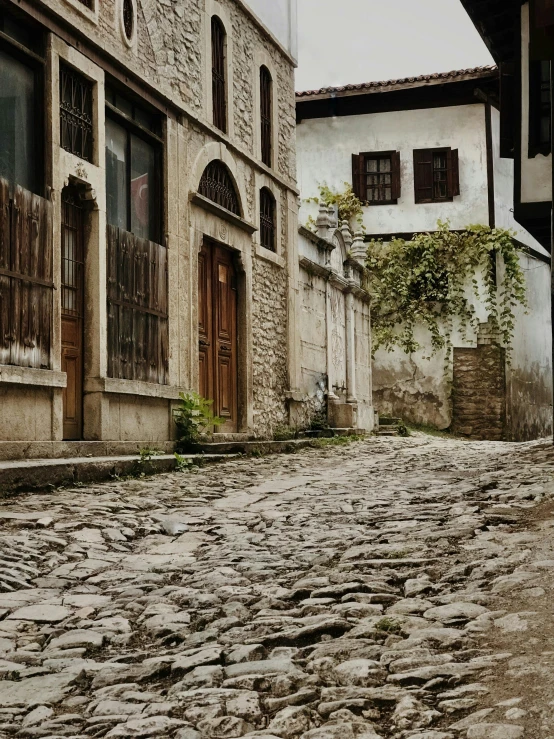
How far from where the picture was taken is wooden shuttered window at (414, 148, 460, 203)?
2008cm

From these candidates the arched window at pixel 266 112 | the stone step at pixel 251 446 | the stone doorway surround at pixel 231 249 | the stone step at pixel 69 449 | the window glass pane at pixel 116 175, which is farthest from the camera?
the arched window at pixel 266 112

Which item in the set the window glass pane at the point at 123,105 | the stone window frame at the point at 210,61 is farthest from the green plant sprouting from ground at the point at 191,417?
the stone window frame at the point at 210,61

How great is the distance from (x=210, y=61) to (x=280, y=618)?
9.77 m

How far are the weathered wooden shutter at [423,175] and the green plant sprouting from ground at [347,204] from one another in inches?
51.8

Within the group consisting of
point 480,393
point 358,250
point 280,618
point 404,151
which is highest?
point 404,151

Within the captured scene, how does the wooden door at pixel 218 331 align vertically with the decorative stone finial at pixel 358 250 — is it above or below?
below

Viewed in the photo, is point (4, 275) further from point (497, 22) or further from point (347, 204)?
point (347, 204)

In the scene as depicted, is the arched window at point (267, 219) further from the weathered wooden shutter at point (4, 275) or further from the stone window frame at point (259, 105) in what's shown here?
the weathered wooden shutter at point (4, 275)

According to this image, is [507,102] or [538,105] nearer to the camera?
[538,105]

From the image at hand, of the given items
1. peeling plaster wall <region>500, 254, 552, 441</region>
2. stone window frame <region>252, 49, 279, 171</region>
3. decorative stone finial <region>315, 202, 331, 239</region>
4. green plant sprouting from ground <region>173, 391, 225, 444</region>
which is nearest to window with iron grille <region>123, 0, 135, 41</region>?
stone window frame <region>252, 49, 279, 171</region>

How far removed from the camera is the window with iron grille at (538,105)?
481 inches

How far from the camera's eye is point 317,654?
2818 mm

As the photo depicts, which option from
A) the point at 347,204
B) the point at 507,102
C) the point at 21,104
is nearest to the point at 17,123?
the point at 21,104

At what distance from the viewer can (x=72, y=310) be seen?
28.3 feet
